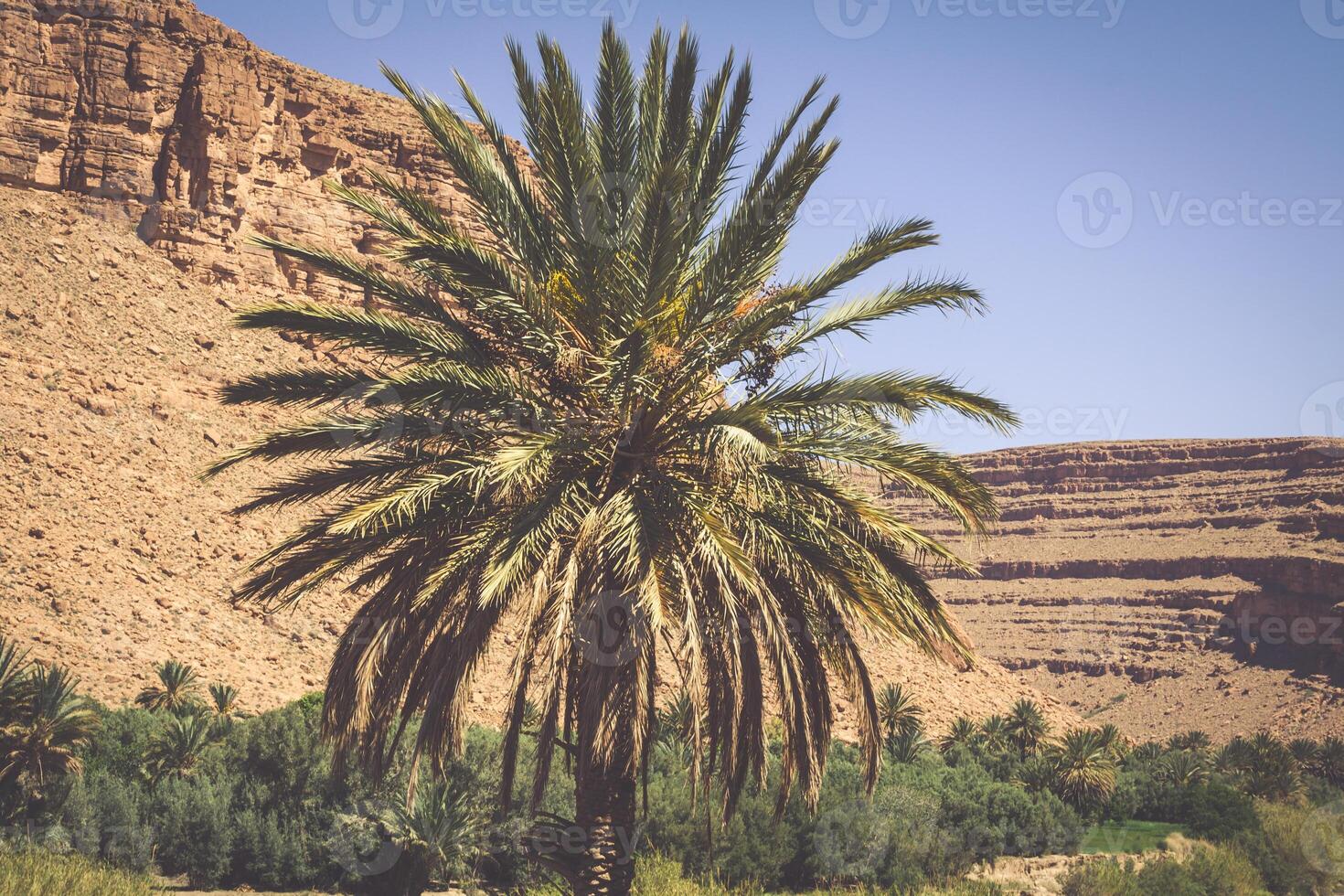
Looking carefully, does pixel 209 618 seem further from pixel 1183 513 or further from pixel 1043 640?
pixel 1183 513

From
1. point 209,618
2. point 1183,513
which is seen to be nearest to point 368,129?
point 209,618

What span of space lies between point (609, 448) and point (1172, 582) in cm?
9230

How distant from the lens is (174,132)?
49.8m

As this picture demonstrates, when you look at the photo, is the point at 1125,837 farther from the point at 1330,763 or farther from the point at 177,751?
the point at 177,751

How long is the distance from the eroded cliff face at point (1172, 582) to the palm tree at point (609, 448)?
5577 cm

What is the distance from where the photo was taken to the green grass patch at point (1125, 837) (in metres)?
25.6

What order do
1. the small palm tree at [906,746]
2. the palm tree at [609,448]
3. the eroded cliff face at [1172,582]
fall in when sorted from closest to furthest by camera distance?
1. the palm tree at [609,448]
2. the small palm tree at [906,746]
3. the eroded cliff face at [1172,582]

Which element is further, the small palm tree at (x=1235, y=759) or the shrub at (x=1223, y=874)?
the small palm tree at (x=1235, y=759)

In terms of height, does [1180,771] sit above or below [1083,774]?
below

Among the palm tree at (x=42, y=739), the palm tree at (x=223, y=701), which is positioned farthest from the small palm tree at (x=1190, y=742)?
the palm tree at (x=42, y=739)

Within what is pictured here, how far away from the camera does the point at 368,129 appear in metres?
57.4

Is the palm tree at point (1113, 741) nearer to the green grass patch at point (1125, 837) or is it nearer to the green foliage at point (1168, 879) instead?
the green grass patch at point (1125, 837)

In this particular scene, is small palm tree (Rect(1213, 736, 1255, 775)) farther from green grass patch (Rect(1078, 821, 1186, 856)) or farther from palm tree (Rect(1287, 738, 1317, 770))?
green grass patch (Rect(1078, 821, 1186, 856))

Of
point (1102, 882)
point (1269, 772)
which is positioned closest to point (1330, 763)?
point (1269, 772)
